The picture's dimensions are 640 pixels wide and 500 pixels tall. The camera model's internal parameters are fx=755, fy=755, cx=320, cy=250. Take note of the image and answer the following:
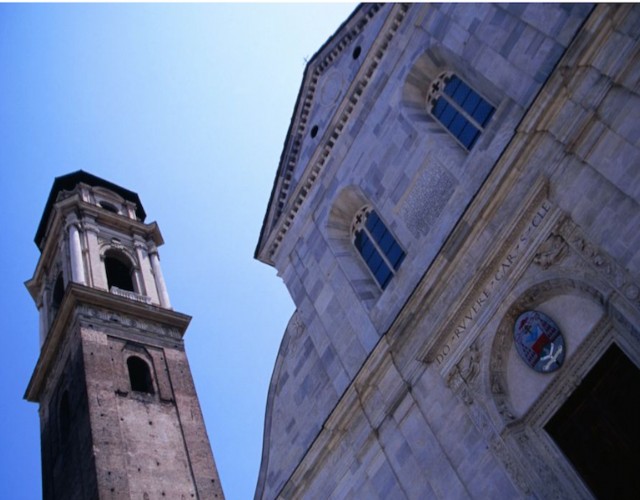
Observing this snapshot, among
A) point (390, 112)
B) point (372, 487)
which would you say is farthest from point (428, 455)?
point (390, 112)

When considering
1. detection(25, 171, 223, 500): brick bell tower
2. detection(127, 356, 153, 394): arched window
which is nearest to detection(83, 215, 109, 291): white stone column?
detection(25, 171, 223, 500): brick bell tower

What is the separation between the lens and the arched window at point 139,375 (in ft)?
98.0

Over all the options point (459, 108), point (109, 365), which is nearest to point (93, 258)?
point (109, 365)

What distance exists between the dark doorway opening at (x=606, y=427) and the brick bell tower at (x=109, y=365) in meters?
16.8

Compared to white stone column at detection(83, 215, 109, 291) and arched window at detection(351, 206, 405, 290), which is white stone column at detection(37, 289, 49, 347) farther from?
arched window at detection(351, 206, 405, 290)

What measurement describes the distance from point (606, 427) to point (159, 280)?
27210 mm

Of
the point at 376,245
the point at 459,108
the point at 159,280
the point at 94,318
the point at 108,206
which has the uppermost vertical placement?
the point at 108,206

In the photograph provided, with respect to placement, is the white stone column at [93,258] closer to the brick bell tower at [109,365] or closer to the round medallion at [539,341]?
the brick bell tower at [109,365]

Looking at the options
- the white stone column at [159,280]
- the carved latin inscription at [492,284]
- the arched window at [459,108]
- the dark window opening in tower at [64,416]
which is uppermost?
the white stone column at [159,280]

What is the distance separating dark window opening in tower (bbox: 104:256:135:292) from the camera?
35.3 metres

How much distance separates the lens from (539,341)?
1221cm

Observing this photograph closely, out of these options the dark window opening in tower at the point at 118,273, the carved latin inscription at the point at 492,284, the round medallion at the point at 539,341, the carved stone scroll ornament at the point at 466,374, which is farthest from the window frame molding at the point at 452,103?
the dark window opening in tower at the point at 118,273

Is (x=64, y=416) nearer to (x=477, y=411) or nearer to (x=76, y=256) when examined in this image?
(x=76, y=256)

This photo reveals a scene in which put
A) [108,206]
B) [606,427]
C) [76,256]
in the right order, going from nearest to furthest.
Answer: [606,427] < [76,256] < [108,206]
